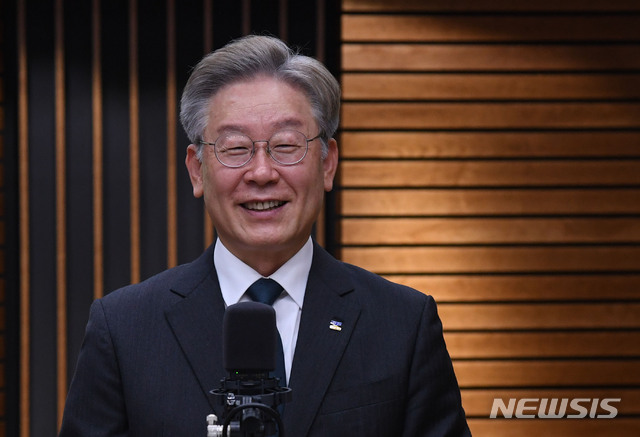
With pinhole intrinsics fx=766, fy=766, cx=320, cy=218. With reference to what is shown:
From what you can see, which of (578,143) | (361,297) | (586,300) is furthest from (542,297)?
(361,297)

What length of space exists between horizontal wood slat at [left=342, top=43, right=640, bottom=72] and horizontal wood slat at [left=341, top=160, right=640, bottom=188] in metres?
Answer: 0.54

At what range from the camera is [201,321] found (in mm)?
1764

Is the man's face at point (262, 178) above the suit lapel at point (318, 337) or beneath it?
above

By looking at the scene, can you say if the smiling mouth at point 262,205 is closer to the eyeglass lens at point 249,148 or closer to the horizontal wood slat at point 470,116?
the eyeglass lens at point 249,148

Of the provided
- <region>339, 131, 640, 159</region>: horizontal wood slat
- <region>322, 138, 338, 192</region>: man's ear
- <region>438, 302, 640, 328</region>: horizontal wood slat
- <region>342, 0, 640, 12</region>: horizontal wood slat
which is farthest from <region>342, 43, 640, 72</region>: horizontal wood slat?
<region>322, 138, 338, 192</region>: man's ear

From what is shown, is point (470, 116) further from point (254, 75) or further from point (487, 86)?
point (254, 75)

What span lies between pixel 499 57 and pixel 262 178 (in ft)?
10.0

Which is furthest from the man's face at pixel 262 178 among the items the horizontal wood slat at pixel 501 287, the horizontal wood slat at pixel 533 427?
the horizontal wood slat at pixel 533 427

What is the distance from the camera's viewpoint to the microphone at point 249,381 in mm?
1170

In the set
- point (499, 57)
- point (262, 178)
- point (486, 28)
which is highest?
point (486, 28)

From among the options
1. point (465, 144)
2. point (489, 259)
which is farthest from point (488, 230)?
point (465, 144)

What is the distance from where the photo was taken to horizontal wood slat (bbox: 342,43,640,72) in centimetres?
435

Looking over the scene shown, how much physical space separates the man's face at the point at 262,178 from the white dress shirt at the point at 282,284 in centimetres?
5

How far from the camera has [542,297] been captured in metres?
4.38
